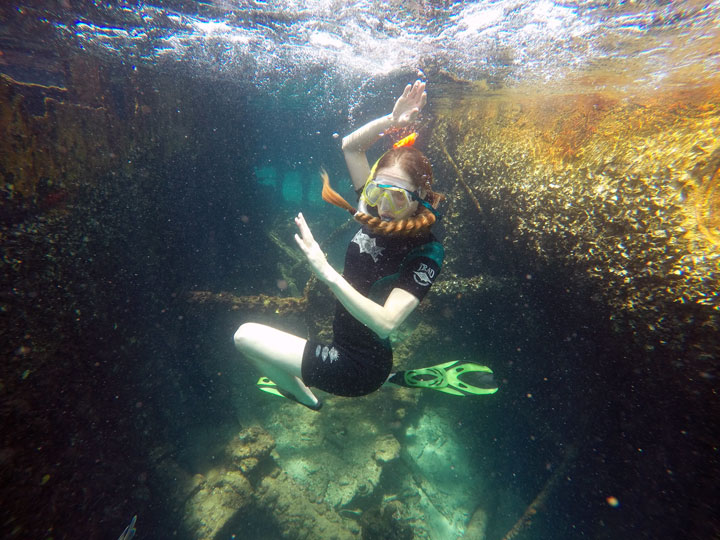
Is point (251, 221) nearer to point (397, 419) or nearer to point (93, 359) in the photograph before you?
point (93, 359)

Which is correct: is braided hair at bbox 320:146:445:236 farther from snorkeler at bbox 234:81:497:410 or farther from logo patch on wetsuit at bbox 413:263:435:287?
logo patch on wetsuit at bbox 413:263:435:287

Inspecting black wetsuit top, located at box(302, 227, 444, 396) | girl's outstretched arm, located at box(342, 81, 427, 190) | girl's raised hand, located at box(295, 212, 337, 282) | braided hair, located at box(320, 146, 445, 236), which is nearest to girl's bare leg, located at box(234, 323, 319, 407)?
black wetsuit top, located at box(302, 227, 444, 396)

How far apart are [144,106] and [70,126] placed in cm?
305

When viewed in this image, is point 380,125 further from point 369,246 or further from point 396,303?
point 396,303

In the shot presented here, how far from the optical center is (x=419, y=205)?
2.40 m

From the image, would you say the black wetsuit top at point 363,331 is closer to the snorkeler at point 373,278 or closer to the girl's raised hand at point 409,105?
the snorkeler at point 373,278

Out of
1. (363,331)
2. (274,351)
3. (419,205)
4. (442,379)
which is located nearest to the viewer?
(419,205)

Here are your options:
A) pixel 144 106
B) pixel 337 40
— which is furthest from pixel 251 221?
pixel 337 40

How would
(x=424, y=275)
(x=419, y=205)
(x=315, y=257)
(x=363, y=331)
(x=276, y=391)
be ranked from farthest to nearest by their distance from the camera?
(x=276, y=391), (x=363, y=331), (x=419, y=205), (x=424, y=275), (x=315, y=257)

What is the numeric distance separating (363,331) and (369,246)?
822 mm

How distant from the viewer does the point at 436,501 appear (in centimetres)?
671

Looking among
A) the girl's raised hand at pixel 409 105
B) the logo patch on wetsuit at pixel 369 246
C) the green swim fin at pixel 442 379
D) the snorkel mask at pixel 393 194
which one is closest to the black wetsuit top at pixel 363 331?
the logo patch on wetsuit at pixel 369 246

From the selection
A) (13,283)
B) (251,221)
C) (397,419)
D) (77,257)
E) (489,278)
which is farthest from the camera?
(251,221)

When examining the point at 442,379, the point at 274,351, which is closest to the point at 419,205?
the point at 274,351
